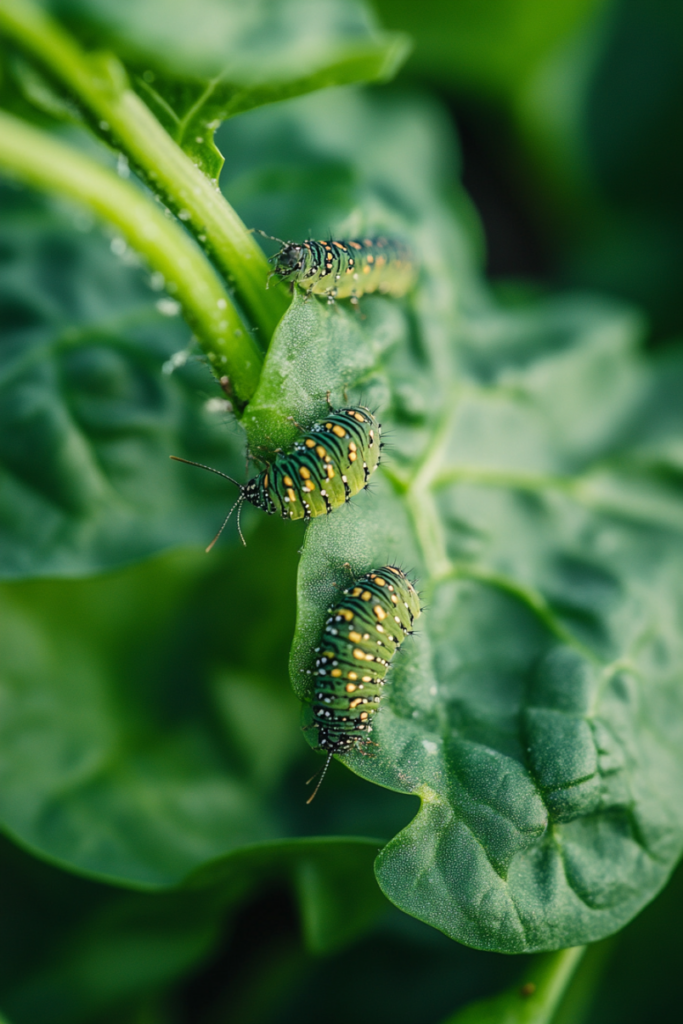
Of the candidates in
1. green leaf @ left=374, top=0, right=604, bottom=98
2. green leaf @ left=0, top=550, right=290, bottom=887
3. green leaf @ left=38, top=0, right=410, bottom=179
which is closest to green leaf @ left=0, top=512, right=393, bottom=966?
green leaf @ left=0, top=550, right=290, bottom=887

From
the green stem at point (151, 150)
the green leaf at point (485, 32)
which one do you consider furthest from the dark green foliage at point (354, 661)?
the green leaf at point (485, 32)

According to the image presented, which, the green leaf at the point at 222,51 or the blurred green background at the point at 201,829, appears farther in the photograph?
the blurred green background at the point at 201,829

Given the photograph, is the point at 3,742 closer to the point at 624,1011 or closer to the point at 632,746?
the point at 632,746

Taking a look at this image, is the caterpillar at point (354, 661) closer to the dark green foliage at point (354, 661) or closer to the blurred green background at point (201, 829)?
the dark green foliage at point (354, 661)

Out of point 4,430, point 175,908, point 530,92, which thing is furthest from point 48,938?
point 530,92

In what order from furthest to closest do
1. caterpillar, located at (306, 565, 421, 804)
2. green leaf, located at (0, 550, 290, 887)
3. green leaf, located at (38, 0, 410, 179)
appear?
1. green leaf, located at (0, 550, 290, 887)
2. caterpillar, located at (306, 565, 421, 804)
3. green leaf, located at (38, 0, 410, 179)

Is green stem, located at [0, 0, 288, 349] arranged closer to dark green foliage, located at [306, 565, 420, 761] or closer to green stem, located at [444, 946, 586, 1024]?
dark green foliage, located at [306, 565, 420, 761]
